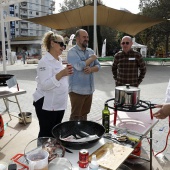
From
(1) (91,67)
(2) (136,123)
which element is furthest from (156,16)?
(2) (136,123)

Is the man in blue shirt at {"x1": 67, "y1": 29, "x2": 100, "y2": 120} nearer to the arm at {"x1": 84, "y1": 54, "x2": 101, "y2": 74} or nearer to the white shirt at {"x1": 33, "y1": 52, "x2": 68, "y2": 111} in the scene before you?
the arm at {"x1": 84, "y1": 54, "x2": 101, "y2": 74}

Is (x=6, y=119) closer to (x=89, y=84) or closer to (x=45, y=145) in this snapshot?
(x=89, y=84)

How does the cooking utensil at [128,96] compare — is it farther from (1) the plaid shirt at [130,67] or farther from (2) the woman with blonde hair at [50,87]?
(1) the plaid shirt at [130,67]

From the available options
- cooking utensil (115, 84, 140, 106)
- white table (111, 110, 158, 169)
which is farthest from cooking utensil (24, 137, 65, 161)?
cooking utensil (115, 84, 140, 106)

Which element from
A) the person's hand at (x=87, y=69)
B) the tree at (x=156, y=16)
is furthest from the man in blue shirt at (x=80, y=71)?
the tree at (x=156, y=16)

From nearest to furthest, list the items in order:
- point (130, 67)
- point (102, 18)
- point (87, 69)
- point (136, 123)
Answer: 1. point (136, 123)
2. point (87, 69)
3. point (130, 67)
4. point (102, 18)

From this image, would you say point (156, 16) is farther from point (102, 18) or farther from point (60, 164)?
point (60, 164)

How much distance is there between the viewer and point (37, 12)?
73688 millimetres

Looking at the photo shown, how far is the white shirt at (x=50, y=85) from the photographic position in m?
2.20

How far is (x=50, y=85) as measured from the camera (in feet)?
7.15

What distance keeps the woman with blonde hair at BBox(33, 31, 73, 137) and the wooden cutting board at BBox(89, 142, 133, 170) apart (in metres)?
0.92

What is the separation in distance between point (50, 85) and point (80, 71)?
1129mm

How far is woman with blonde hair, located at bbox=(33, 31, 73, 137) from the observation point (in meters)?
2.21

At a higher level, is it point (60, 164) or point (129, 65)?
point (129, 65)
